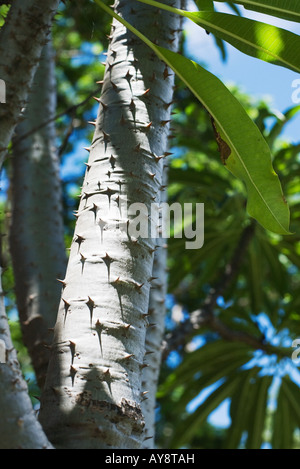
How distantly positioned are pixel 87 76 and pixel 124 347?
18.1ft

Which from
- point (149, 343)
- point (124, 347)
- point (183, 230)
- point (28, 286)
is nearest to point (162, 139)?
point (124, 347)

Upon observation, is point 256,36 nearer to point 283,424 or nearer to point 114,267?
point 114,267

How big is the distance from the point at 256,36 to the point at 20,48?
0.56 m

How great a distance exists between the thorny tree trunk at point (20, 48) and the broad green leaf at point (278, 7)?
1.59 feet

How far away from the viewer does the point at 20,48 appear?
1237mm

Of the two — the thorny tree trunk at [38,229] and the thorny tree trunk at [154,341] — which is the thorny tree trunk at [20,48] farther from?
the thorny tree trunk at [38,229]

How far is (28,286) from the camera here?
6.94 ft

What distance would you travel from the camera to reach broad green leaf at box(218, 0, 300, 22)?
135 centimetres

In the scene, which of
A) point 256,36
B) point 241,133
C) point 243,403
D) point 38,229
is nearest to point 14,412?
point 241,133

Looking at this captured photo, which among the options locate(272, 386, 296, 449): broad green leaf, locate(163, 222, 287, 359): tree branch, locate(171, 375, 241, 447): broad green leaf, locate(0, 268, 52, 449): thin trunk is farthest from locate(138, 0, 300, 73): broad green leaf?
locate(272, 386, 296, 449): broad green leaf

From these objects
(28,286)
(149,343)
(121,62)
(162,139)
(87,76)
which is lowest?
(149,343)

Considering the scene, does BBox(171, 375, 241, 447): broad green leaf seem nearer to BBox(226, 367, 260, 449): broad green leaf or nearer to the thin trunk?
BBox(226, 367, 260, 449): broad green leaf

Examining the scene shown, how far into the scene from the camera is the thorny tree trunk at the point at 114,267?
93 centimetres
